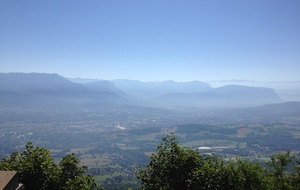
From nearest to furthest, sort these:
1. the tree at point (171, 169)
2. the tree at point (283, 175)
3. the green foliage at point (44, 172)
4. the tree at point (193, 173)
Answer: the tree at point (193, 173)
the tree at point (283, 175)
the green foliage at point (44, 172)
the tree at point (171, 169)

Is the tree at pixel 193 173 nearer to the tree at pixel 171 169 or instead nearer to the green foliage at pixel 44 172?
the tree at pixel 171 169

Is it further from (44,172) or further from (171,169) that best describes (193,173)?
(44,172)

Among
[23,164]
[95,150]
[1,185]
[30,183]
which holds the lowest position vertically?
[95,150]

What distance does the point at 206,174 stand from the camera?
15.3 m

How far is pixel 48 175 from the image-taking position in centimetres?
1708

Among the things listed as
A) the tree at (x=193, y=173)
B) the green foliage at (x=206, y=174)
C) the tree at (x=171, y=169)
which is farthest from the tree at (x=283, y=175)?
the tree at (x=171, y=169)

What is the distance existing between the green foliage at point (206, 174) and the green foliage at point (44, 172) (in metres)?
4.88

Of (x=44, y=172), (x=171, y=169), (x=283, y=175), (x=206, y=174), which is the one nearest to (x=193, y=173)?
(x=206, y=174)

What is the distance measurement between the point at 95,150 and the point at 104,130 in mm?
53099

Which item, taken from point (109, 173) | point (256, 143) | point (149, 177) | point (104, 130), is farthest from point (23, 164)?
point (104, 130)

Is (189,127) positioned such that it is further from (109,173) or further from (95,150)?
(109,173)

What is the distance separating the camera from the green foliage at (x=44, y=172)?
16.3 meters

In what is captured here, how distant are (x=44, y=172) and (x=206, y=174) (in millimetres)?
11522

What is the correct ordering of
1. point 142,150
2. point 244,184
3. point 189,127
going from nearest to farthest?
point 244,184 < point 142,150 < point 189,127
